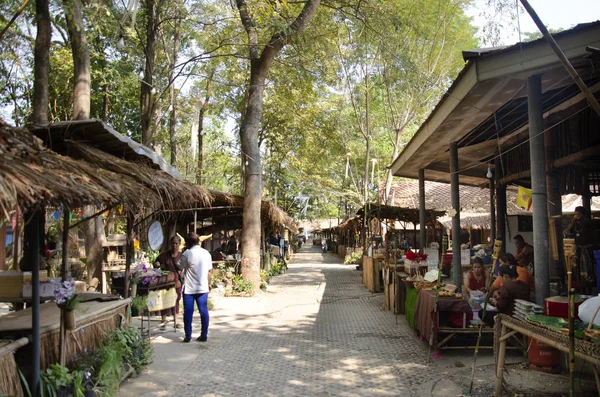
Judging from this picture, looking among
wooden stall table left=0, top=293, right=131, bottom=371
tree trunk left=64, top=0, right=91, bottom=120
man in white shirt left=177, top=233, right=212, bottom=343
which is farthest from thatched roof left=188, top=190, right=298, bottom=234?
wooden stall table left=0, top=293, right=131, bottom=371

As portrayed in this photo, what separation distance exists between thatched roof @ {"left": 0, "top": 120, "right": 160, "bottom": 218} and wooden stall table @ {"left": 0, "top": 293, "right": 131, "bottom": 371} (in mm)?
1244

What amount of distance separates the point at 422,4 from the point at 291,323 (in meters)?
16.3

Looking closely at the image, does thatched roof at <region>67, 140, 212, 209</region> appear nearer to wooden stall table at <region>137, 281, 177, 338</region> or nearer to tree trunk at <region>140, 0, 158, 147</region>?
wooden stall table at <region>137, 281, 177, 338</region>

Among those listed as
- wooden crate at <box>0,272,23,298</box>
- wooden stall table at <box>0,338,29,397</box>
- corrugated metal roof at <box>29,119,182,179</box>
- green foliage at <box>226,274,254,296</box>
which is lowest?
green foliage at <box>226,274,254,296</box>

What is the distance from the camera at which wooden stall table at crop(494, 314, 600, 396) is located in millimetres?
3758

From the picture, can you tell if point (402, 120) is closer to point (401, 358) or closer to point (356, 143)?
point (356, 143)

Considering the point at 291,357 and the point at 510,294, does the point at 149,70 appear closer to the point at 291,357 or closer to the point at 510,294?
the point at 291,357

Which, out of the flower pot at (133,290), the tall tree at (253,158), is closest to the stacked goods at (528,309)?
the flower pot at (133,290)

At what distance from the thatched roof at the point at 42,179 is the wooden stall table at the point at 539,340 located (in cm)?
415

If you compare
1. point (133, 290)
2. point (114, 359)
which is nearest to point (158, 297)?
point (133, 290)

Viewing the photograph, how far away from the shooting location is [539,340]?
15.0 ft

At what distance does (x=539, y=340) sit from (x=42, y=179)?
4458 millimetres

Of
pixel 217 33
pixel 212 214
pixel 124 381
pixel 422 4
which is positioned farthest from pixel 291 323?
pixel 422 4

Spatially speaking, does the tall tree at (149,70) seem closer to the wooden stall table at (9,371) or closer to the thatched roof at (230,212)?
the thatched roof at (230,212)
